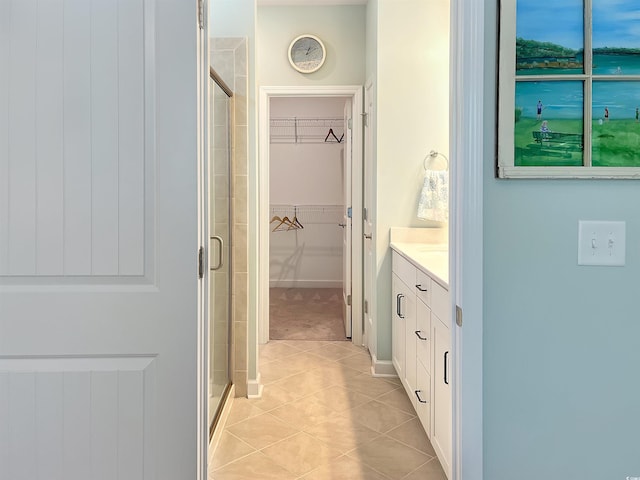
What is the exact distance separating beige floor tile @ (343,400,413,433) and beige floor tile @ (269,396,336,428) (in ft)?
0.45

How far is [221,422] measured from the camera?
270cm

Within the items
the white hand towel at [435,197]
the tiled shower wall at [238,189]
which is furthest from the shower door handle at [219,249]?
the white hand towel at [435,197]

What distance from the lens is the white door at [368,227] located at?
373 centimetres

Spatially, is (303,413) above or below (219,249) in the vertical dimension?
below

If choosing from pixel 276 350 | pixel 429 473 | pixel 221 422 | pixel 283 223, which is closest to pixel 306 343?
pixel 276 350

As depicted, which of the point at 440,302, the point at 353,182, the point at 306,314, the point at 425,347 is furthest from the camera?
the point at 306,314

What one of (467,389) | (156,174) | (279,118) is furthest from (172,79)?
(279,118)

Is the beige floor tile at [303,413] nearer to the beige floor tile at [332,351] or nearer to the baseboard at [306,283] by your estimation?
the beige floor tile at [332,351]

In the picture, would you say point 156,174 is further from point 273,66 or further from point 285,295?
point 285,295

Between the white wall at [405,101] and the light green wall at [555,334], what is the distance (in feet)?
7.02

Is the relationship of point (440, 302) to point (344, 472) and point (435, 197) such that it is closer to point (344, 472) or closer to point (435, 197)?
point (344, 472)

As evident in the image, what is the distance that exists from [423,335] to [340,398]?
857mm

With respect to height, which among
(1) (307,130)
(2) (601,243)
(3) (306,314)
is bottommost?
(3) (306,314)

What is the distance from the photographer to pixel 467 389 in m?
1.31
